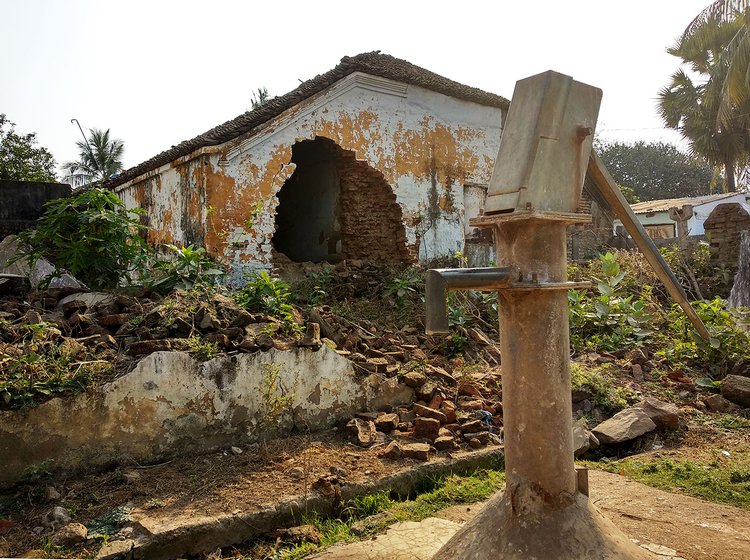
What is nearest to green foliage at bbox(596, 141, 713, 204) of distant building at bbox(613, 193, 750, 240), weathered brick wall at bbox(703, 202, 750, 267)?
distant building at bbox(613, 193, 750, 240)

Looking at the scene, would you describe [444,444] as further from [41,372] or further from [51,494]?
[41,372]

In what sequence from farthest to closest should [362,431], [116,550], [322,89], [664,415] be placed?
1. [322,89]
2. [664,415]
3. [362,431]
4. [116,550]

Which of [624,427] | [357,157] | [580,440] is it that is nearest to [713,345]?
[624,427]

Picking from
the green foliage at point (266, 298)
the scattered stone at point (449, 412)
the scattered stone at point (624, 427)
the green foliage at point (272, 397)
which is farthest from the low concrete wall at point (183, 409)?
the scattered stone at point (624, 427)

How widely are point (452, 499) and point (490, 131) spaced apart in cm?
968

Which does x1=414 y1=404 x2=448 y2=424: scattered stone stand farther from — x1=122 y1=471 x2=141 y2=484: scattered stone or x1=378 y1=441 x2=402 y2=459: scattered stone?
x1=122 y1=471 x2=141 y2=484: scattered stone

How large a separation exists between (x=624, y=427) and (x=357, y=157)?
684 cm

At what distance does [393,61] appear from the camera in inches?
416

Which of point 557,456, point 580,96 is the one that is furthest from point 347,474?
point 580,96

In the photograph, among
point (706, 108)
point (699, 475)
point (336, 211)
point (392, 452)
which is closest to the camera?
point (699, 475)

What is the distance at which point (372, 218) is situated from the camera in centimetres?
1098

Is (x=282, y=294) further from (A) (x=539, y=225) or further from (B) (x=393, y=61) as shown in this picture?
(B) (x=393, y=61)

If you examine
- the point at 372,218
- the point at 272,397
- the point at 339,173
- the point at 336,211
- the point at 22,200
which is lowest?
the point at 272,397

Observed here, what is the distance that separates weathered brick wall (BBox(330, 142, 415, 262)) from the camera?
10.9m
